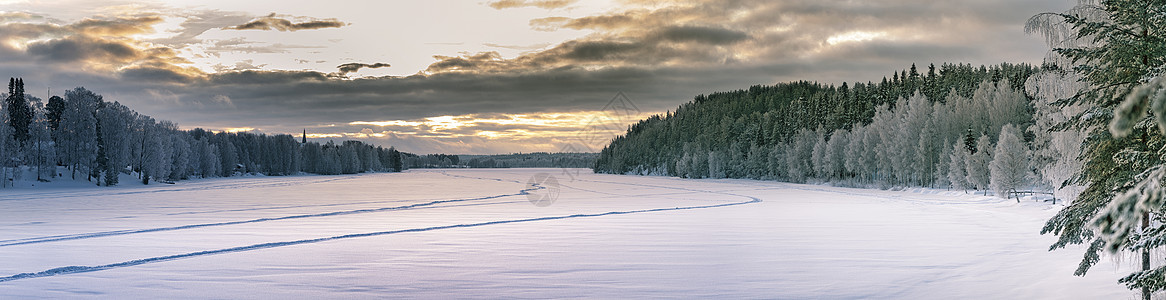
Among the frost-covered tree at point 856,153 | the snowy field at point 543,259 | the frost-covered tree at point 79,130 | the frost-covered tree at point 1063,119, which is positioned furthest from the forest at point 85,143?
the frost-covered tree at point 1063,119

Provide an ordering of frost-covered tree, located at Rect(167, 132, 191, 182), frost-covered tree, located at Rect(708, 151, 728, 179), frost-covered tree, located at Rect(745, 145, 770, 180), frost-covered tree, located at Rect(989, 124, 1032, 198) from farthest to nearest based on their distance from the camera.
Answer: frost-covered tree, located at Rect(708, 151, 728, 179), frost-covered tree, located at Rect(745, 145, 770, 180), frost-covered tree, located at Rect(167, 132, 191, 182), frost-covered tree, located at Rect(989, 124, 1032, 198)

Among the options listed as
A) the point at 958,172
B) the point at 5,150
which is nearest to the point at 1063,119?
the point at 958,172

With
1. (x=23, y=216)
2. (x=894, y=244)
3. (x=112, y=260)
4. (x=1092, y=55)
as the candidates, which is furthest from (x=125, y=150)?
(x=1092, y=55)

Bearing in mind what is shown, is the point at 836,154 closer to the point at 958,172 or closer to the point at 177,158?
the point at 958,172

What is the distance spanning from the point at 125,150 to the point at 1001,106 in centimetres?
13276

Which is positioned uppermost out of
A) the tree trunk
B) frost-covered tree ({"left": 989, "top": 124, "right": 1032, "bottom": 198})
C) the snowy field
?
frost-covered tree ({"left": 989, "top": 124, "right": 1032, "bottom": 198})

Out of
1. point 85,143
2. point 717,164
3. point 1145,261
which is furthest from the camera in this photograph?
point 717,164

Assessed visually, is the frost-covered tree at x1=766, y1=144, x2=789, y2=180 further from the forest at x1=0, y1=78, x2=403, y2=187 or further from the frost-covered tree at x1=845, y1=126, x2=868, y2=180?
the forest at x1=0, y1=78, x2=403, y2=187

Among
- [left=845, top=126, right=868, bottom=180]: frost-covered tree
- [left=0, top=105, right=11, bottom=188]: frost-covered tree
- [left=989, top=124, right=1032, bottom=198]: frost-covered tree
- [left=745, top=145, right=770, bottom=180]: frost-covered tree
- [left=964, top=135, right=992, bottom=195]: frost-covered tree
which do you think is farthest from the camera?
[left=745, top=145, right=770, bottom=180]: frost-covered tree

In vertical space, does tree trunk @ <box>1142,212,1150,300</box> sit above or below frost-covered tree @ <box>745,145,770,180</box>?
below

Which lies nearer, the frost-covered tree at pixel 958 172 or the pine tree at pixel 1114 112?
the pine tree at pixel 1114 112

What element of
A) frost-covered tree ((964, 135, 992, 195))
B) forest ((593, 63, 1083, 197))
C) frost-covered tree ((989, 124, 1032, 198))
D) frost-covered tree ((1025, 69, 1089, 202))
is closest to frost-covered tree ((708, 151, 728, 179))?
forest ((593, 63, 1083, 197))

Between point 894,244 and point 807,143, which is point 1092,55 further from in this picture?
point 807,143

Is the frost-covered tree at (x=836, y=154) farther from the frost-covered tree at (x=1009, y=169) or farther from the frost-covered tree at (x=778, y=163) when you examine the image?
the frost-covered tree at (x=1009, y=169)
